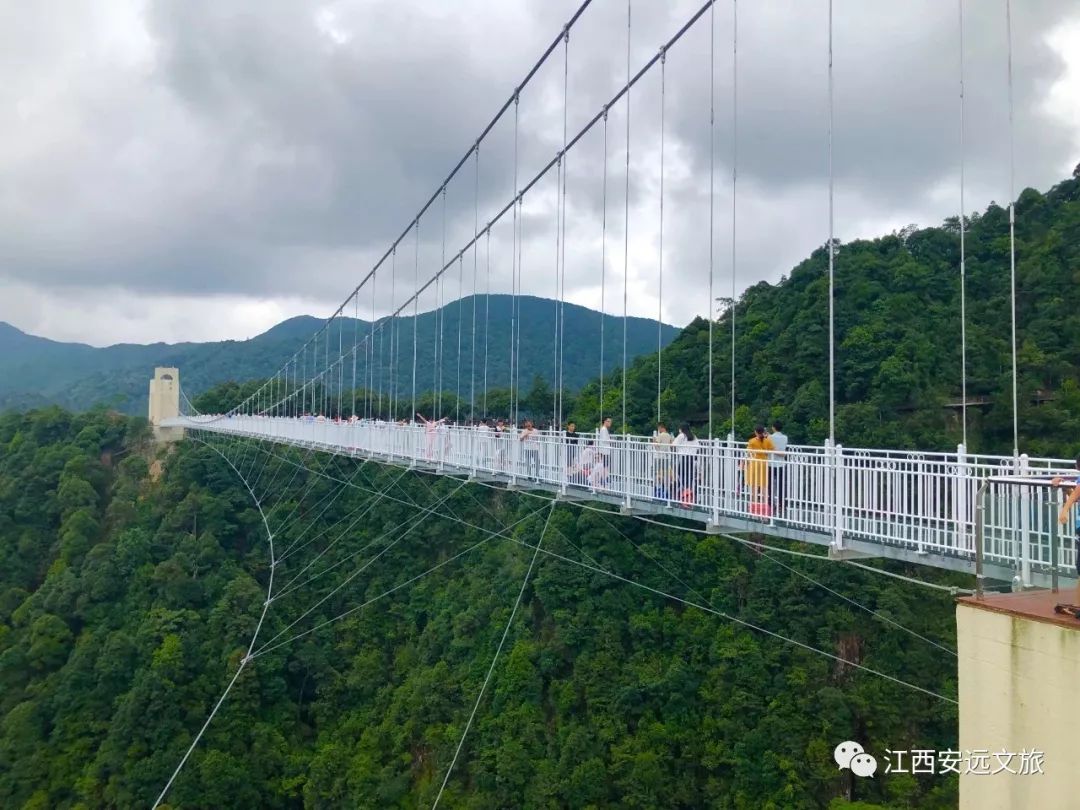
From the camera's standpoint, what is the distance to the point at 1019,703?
3340mm

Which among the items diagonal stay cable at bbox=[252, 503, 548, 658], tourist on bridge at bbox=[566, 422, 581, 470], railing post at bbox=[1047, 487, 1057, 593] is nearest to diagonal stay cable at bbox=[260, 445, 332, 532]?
diagonal stay cable at bbox=[252, 503, 548, 658]

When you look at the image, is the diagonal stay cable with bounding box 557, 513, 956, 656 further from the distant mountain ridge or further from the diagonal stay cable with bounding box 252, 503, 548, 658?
the distant mountain ridge

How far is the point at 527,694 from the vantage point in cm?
1797

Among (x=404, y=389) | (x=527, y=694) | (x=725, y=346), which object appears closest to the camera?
(x=527, y=694)

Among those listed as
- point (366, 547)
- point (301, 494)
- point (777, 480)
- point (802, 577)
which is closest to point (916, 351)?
point (802, 577)

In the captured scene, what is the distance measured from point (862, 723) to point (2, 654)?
23.7m

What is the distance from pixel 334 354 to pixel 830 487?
59254 millimetres

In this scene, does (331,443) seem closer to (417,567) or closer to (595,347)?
(417,567)

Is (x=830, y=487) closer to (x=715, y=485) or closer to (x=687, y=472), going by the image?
(x=715, y=485)

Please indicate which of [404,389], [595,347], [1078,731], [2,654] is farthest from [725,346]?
[595,347]

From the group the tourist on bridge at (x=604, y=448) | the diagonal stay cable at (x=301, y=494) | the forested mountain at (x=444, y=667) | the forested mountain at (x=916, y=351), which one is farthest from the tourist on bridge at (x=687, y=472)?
the diagonal stay cable at (x=301, y=494)

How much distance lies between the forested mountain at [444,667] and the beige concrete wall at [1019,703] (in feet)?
42.0

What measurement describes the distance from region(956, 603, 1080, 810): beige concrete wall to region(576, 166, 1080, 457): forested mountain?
13.7 metres

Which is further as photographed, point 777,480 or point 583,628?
point 583,628
